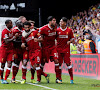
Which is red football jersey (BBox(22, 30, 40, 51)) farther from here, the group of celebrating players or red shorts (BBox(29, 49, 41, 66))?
red shorts (BBox(29, 49, 41, 66))

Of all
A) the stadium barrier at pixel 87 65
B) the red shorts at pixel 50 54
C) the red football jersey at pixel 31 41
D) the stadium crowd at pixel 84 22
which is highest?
the stadium crowd at pixel 84 22

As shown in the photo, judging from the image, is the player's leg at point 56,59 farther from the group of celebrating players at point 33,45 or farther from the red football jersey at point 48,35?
the red football jersey at point 48,35

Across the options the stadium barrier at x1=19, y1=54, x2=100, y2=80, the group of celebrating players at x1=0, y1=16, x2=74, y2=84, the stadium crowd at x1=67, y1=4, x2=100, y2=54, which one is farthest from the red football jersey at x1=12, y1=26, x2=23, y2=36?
the stadium crowd at x1=67, y1=4, x2=100, y2=54

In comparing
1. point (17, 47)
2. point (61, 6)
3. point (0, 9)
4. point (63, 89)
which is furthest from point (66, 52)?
point (61, 6)

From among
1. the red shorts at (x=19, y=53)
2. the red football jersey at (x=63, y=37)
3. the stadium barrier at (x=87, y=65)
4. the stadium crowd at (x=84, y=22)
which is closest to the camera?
the red shorts at (x=19, y=53)

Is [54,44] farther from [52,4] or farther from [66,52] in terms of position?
[52,4]

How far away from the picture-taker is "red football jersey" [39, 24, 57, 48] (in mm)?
12047

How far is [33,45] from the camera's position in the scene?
12.0 m

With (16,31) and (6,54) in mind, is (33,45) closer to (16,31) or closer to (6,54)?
(16,31)

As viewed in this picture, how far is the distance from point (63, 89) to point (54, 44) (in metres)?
2.77

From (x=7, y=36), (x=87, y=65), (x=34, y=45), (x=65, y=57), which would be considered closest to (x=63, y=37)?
(x=65, y=57)

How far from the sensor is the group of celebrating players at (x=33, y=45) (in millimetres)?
11859

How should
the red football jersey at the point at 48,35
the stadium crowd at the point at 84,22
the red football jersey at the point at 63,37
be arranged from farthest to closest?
the stadium crowd at the point at 84,22 → the red football jersey at the point at 63,37 → the red football jersey at the point at 48,35

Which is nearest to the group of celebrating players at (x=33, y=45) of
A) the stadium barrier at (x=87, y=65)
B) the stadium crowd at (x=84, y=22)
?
the stadium barrier at (x=87, y=65)
